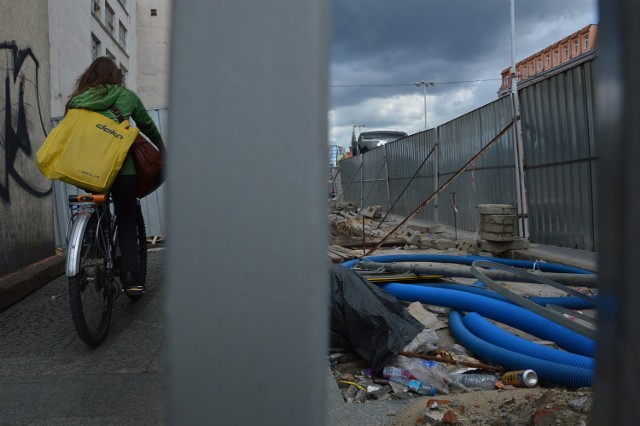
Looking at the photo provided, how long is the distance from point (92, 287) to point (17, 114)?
2.79 meters

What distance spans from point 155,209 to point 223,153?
8036mm

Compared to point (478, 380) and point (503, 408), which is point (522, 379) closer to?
point (478, 380)

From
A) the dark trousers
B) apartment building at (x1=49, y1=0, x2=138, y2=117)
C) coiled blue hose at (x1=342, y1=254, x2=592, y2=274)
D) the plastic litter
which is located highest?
apartment building at (x1=49, y1=0, x2=138, y2=117)

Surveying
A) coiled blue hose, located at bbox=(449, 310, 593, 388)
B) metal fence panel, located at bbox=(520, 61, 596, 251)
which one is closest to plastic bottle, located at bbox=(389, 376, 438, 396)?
coiled blue hose, located at bbox=(449, 310, 593, 388)

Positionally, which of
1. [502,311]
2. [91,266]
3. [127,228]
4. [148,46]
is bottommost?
[502,311]

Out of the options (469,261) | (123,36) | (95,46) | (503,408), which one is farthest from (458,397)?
(123,36)

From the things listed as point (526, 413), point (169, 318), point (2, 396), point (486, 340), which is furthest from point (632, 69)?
point (486, 340)

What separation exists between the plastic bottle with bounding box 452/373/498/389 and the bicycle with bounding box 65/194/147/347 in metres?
2.25

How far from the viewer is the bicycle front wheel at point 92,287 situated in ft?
9.32

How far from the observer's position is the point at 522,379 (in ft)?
9.58

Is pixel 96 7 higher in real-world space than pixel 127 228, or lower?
higher

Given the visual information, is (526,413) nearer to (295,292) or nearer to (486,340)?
(486,340)

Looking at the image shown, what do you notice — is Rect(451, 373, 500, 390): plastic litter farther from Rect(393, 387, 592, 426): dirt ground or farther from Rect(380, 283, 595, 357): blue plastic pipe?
Rect(380, 283, 595, 357): blue plastic pipe

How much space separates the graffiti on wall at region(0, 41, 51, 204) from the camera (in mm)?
4691
